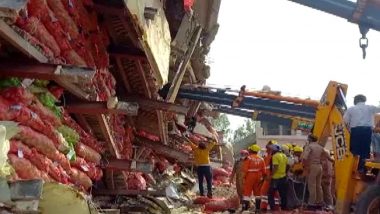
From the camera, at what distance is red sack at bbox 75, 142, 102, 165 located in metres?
7.33

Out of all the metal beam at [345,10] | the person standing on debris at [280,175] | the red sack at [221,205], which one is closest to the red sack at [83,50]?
the metal beam at [345,10]

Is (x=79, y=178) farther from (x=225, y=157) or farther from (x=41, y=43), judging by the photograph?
(x=225, y=157)

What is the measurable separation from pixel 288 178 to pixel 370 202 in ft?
13.6

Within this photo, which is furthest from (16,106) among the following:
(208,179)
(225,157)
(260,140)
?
(260,140)

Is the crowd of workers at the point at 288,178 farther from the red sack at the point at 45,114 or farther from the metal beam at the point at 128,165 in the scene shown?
the red sack at the point at 45,114

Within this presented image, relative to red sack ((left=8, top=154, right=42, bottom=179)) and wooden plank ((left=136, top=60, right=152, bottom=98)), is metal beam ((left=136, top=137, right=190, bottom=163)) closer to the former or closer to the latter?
wooden plank ((left=136, top=60, right=152, bottom=98))

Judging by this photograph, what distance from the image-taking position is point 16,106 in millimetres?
5449

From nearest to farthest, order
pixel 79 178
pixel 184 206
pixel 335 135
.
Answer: pixel 79 178 → pixel 335 135 → pixel 184 206

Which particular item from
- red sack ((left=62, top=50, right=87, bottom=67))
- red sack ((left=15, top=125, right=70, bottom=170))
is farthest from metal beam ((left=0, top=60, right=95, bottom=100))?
red sack ((left=62, top=50, right=87, bottom=67))

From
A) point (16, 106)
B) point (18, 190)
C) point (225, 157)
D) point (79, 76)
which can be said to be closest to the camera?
point (18, 190)

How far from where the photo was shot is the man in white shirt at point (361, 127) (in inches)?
332

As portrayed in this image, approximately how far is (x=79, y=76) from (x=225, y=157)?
56.5 ft

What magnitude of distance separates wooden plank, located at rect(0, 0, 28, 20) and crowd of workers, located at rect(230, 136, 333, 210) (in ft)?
26.9

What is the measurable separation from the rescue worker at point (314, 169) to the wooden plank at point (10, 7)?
26.9ft
